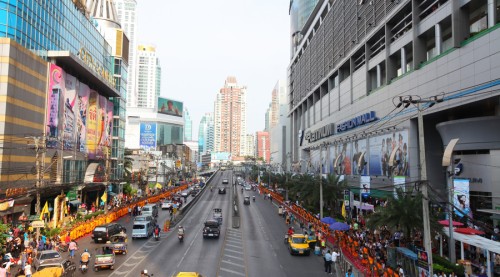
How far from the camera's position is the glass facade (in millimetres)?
45438

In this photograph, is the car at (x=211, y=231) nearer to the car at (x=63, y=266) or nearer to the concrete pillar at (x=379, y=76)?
the car at (x=63, y=266)

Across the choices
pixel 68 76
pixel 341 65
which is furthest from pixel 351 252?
pixel 341 65

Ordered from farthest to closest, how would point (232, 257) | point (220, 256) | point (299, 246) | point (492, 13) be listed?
point (492, 13) → point (299, 246) → point (220, 256) → point (232, 257)

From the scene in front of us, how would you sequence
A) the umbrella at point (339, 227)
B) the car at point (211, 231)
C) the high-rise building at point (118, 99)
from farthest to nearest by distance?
1. the high-rise building at point (118, 99)
2. the car at point (211, 231)
3. the umbrella at point (339, 227)

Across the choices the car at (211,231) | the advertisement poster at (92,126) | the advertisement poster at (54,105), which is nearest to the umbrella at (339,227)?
the car at (211,231)

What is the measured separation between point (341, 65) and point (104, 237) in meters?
57.4

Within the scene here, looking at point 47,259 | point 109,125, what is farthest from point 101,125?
point 47,259

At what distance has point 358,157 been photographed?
6594 cm

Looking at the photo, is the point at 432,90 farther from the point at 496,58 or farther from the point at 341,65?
the point at 341,65

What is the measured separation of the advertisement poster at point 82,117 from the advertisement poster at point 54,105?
8.72 m

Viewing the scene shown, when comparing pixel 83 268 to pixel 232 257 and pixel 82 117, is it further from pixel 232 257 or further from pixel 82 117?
pixel 82 117

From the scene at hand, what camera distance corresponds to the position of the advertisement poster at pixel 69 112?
58675mm

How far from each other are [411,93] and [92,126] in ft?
172

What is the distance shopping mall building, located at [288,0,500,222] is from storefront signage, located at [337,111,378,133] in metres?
0.17
